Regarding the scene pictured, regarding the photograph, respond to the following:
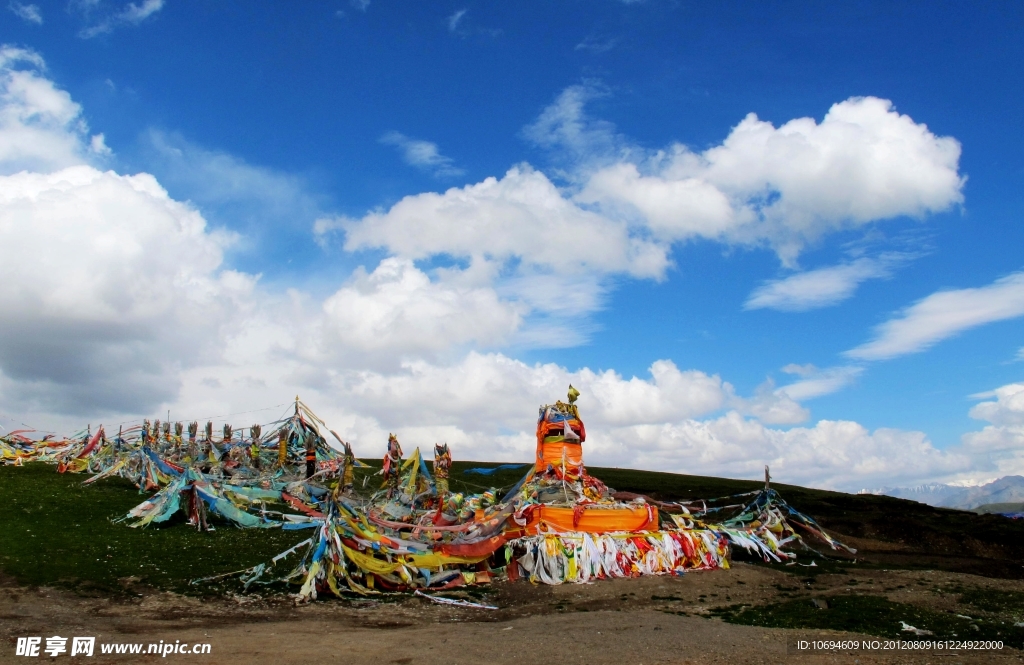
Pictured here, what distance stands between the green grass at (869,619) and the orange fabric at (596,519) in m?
6.21

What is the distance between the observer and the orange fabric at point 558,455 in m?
26.2

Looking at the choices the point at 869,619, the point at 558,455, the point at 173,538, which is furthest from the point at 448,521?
the point at 869,619

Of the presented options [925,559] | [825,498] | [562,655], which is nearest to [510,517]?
[562,655]

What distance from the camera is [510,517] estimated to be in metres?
21.9

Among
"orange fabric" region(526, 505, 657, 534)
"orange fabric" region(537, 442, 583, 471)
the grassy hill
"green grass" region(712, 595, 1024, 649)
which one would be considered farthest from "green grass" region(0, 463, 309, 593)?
"green grass" region(712, 595, 1024, 649)

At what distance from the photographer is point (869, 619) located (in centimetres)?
1495

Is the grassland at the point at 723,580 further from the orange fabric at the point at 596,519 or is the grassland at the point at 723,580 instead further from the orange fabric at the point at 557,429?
the orange fabric at the point at 557,429

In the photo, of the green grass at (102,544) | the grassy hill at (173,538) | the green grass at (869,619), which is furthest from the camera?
the grassy hill at (173,538)

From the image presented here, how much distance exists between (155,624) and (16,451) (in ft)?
110

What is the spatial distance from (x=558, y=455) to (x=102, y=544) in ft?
51.6

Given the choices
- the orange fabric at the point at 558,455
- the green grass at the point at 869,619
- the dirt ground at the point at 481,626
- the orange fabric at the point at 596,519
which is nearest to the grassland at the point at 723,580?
the green grass at the point at 869,619

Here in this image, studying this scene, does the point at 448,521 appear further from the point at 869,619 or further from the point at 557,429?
the point at 869,619

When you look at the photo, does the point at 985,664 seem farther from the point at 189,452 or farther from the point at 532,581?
the point at 189,452

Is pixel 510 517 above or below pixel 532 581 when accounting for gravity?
above
